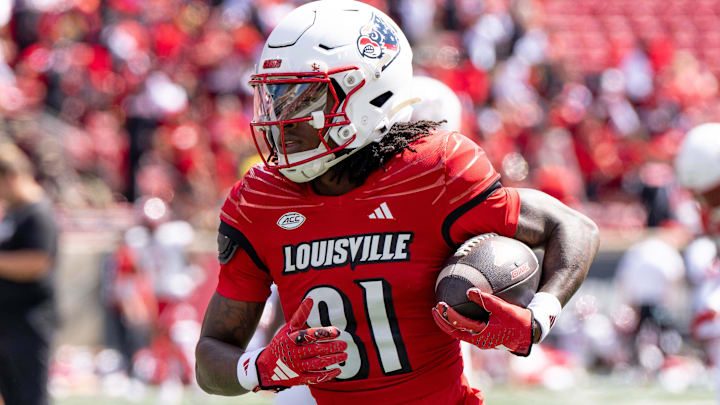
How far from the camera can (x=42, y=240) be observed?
213 inches

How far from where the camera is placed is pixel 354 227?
2643 millimetres

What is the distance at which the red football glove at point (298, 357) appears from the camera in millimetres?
2502

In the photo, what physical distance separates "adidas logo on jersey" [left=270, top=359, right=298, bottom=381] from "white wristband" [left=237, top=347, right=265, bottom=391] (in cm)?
6

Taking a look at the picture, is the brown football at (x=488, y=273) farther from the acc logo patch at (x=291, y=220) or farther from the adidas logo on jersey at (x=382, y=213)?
the acc logo patch at (x=291, y=220)

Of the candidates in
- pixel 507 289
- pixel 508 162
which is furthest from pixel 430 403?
pixel 508 162

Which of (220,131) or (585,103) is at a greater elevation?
(220,131)

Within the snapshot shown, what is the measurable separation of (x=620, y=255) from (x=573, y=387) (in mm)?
1796

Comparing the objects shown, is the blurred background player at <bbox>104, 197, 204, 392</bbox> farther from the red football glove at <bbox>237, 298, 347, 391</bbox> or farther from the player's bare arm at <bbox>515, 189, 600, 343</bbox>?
the player's bare arm at <bbox>515, 189, 600, 343</bbox>

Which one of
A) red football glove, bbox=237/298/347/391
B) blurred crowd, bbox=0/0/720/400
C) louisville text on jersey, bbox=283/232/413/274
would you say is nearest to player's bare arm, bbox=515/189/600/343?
louisville text on jersey, bbox=283/232/413/274

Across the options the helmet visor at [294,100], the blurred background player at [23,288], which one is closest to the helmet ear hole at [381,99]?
the helmet visor at [294,100]

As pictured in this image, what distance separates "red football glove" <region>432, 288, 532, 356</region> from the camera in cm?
242

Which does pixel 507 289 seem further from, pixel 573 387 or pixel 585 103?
pixel 585 103

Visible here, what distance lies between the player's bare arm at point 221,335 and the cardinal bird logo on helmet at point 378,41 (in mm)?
719

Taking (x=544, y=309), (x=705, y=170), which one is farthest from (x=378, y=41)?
(x=705, y=170)
